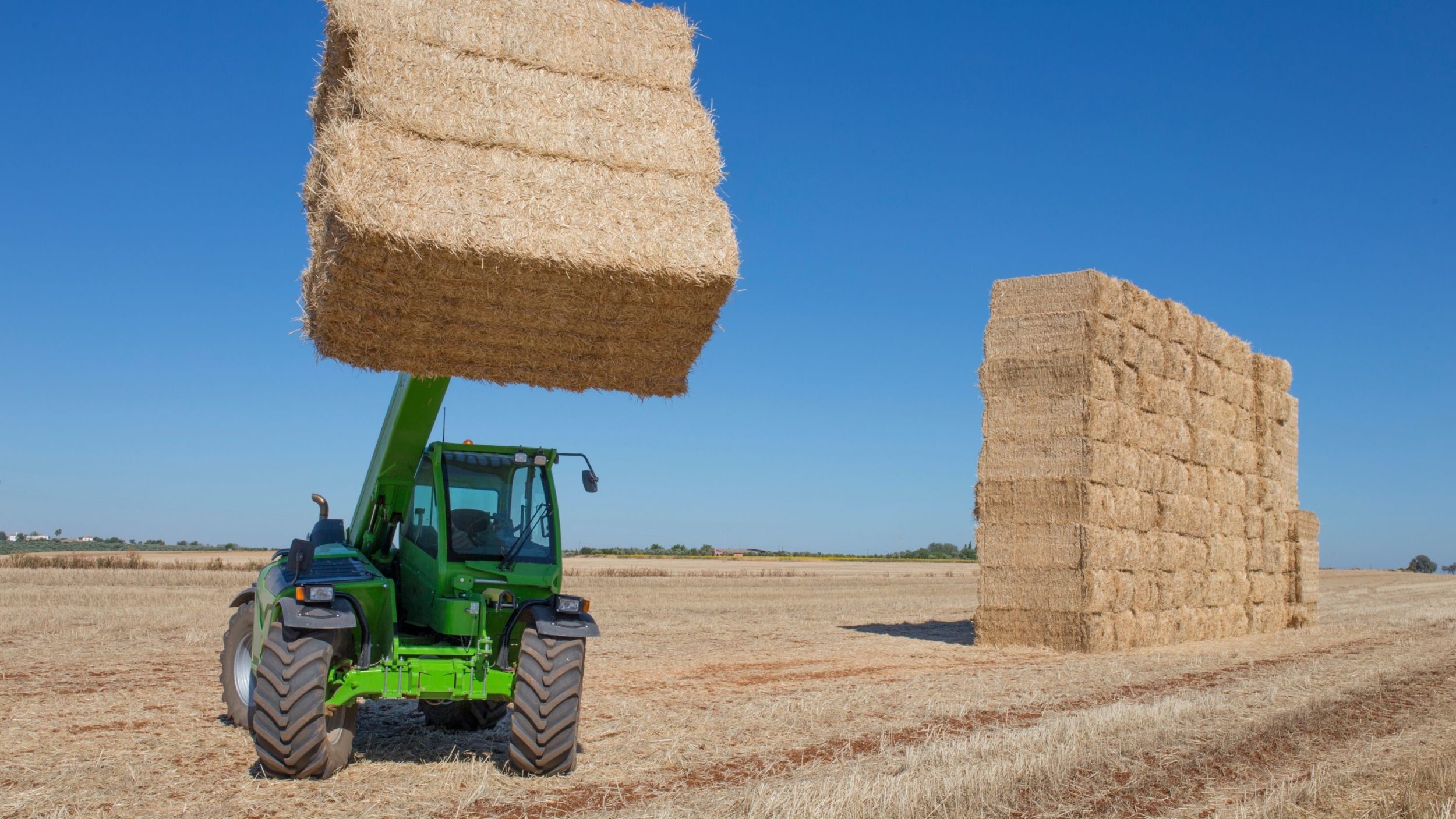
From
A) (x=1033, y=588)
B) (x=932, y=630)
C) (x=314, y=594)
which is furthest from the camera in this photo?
(x=932, y=630)

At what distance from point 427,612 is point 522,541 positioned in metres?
0.79

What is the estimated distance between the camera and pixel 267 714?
6578 millimetres

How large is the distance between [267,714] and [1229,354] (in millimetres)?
16663

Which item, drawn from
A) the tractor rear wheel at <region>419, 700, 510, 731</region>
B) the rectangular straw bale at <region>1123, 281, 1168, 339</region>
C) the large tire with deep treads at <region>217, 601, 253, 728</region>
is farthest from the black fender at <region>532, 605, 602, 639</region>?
the rectangular straw bale at <region>1123, 281, 1168, 339</region>

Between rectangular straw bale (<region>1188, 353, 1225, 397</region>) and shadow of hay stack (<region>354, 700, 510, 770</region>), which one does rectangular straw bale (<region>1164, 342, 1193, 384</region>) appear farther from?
shadow of hay stack (<region>354, 700, 510, 770</region>)

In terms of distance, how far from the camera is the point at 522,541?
25.2 ft

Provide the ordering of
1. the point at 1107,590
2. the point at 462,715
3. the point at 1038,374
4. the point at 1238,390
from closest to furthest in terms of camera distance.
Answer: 1. the point at 462,715
2. the point at 1107,590
3. the point at 1038,374
4. the point at 1238,390

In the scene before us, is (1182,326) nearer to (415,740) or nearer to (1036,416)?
(1036,416)

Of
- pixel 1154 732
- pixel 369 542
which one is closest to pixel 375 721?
pixel 369 542

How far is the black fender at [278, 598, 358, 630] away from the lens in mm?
6656

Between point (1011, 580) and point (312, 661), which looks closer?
point (312, 661)

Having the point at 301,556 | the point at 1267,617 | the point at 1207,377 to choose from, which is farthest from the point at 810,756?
the point at 1267,617

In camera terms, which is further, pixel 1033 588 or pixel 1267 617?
pixel 1267 617

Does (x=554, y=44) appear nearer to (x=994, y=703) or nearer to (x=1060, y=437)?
(x=994, y=703)
